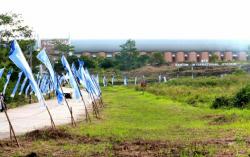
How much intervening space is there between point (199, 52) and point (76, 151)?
13524cm

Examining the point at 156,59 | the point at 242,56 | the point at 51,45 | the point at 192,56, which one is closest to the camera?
the point at 51,45

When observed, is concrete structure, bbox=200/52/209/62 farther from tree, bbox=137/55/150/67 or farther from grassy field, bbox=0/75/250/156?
grassy field, bbox=0/75/250/156

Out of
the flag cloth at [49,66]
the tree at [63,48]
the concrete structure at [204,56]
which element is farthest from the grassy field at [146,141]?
the concrete structure at [204,56]

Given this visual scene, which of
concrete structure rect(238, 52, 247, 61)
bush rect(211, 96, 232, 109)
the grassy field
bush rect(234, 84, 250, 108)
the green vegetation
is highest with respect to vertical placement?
the grassy field

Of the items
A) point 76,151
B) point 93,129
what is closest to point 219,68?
point 93,129

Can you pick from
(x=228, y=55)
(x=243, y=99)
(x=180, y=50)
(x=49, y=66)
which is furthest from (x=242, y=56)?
(x=49, y=66)

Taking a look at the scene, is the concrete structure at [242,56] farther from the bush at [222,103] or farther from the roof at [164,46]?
the bush at [222,103]

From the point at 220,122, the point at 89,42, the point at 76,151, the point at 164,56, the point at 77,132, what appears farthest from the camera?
the point at 89,42

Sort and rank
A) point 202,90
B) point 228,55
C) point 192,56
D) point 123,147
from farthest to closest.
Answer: point 228,55 → point 192,56 → point 202,90 → point 123,147

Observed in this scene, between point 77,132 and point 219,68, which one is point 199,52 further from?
point 77,132

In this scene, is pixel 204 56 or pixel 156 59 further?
pixel 204 56

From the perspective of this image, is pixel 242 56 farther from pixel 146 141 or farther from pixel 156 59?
pixel 146 141

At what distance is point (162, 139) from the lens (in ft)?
58.6

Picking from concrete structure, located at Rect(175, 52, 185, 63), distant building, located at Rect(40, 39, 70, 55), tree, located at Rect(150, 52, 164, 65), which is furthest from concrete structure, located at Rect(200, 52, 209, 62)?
distant building, located at Rect(40, 39, 70, 55)
